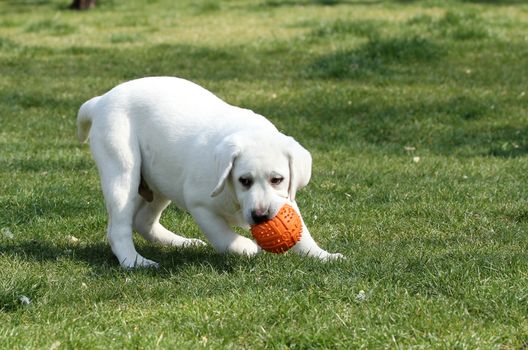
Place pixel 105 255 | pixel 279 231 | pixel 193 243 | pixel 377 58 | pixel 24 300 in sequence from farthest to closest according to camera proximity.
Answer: pixel 377 58
pixel 193 243
pixel 105 255
pixel 279 231
pixel 24 300

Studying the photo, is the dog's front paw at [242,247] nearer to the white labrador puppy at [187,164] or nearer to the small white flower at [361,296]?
the white labrador puppy at [187,164]

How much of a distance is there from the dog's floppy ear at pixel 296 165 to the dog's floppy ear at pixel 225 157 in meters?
0.28

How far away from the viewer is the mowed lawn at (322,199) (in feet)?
13.6

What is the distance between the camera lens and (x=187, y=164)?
539 centimetres

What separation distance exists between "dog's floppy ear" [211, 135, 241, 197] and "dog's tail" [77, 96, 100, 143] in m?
1.08

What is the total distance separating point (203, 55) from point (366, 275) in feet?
32.7

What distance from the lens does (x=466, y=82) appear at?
11.7 metres

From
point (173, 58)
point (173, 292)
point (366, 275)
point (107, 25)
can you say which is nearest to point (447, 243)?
point (366, 275)

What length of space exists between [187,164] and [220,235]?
442mm

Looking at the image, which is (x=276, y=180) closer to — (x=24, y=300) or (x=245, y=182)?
(x=245, y=182)

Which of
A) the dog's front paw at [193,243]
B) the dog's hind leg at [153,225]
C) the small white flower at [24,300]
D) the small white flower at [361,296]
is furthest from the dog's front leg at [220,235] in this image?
the small white flower at [24,300]

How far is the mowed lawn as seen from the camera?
416 cm

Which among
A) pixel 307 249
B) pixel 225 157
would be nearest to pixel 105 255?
pixel 225 157

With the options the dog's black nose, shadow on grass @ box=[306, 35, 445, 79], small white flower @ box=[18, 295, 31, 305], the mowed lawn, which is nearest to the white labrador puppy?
the dog's black nose
